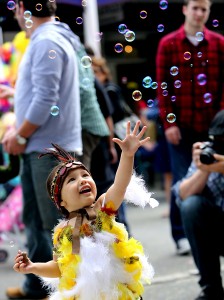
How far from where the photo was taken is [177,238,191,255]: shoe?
536cm

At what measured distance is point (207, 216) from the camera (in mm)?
3889

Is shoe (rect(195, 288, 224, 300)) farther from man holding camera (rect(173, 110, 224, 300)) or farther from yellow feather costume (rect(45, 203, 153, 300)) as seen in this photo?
yellow feather costume (rect(45, 203, 153, 300))

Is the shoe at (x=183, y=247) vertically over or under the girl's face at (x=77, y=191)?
under

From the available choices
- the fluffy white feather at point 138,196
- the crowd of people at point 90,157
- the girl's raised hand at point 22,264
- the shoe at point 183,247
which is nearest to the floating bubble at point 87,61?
the crowd of people at point 90,157

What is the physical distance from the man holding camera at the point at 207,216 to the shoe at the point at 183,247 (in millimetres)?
1408

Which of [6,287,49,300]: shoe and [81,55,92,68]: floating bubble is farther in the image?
[6,287,49,300]: shoe

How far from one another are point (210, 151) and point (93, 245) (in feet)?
3.59

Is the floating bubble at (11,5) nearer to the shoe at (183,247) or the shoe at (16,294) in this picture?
the shoe at (16,294)

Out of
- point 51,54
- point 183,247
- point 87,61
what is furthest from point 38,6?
point 183,247

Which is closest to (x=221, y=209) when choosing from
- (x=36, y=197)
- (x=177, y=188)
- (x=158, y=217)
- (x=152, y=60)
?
(x=177, y=188)

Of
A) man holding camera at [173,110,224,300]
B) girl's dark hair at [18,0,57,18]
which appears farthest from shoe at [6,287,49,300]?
girl's dark hair at [18,0,57,18]

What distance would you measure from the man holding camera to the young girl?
2.96 feet

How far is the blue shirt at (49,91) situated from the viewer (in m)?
3.80

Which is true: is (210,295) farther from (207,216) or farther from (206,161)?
(206,161)
